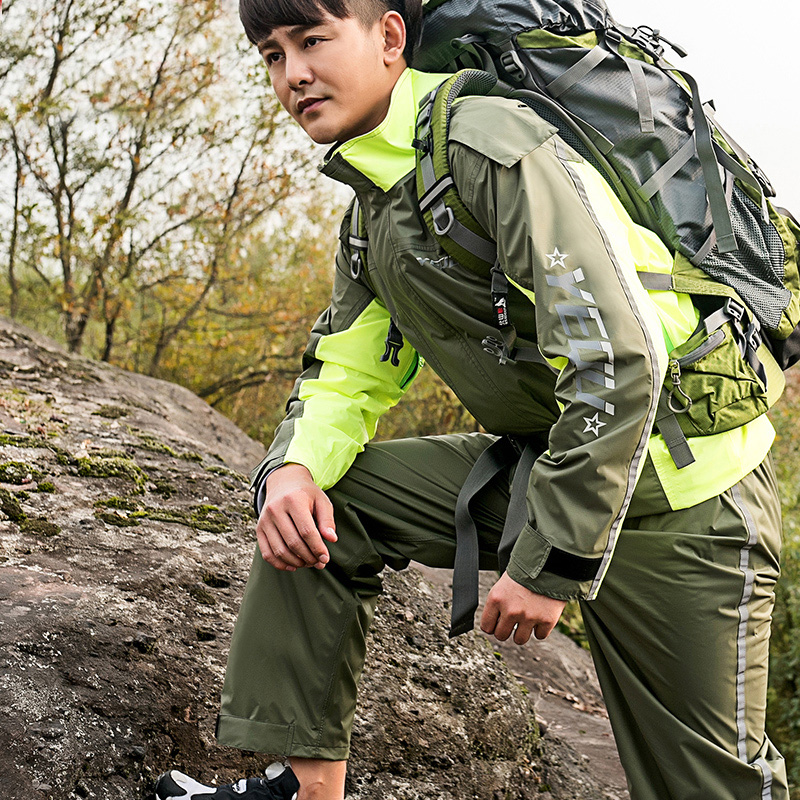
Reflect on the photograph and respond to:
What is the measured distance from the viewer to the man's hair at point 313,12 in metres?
2.13

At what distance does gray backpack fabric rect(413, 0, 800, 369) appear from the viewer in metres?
1.97

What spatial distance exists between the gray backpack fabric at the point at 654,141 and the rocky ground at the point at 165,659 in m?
1.60

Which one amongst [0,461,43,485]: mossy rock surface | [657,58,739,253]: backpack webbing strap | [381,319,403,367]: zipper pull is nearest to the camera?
[657,58,739,253]: backpack webbing strap

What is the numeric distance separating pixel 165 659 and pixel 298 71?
165cm

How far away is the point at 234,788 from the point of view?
205 cm

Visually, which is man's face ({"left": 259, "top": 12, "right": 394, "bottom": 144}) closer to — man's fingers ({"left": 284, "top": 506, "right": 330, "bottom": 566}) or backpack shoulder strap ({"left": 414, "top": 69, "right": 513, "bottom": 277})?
backpack shoulder strap ({"left": 414, "top": 69, "right": 513, "bottom": 277})

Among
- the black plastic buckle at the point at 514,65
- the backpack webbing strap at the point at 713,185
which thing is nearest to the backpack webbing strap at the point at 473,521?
the backpack webbing strap at the point at 713,185

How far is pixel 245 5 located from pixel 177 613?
1.77 m

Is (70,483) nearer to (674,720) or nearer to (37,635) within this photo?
(37,635)

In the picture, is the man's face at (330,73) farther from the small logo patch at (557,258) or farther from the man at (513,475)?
the small logo patch at (557,258)

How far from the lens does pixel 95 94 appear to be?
760cm

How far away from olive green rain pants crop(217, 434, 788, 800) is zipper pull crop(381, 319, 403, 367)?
0.86ft

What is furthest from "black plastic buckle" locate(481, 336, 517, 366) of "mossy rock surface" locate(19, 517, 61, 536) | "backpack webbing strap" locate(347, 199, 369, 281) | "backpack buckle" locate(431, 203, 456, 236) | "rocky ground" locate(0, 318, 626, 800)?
"mossy rock surface" locate(19, 517, 61, 536)

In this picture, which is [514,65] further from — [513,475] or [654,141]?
[513,475]
